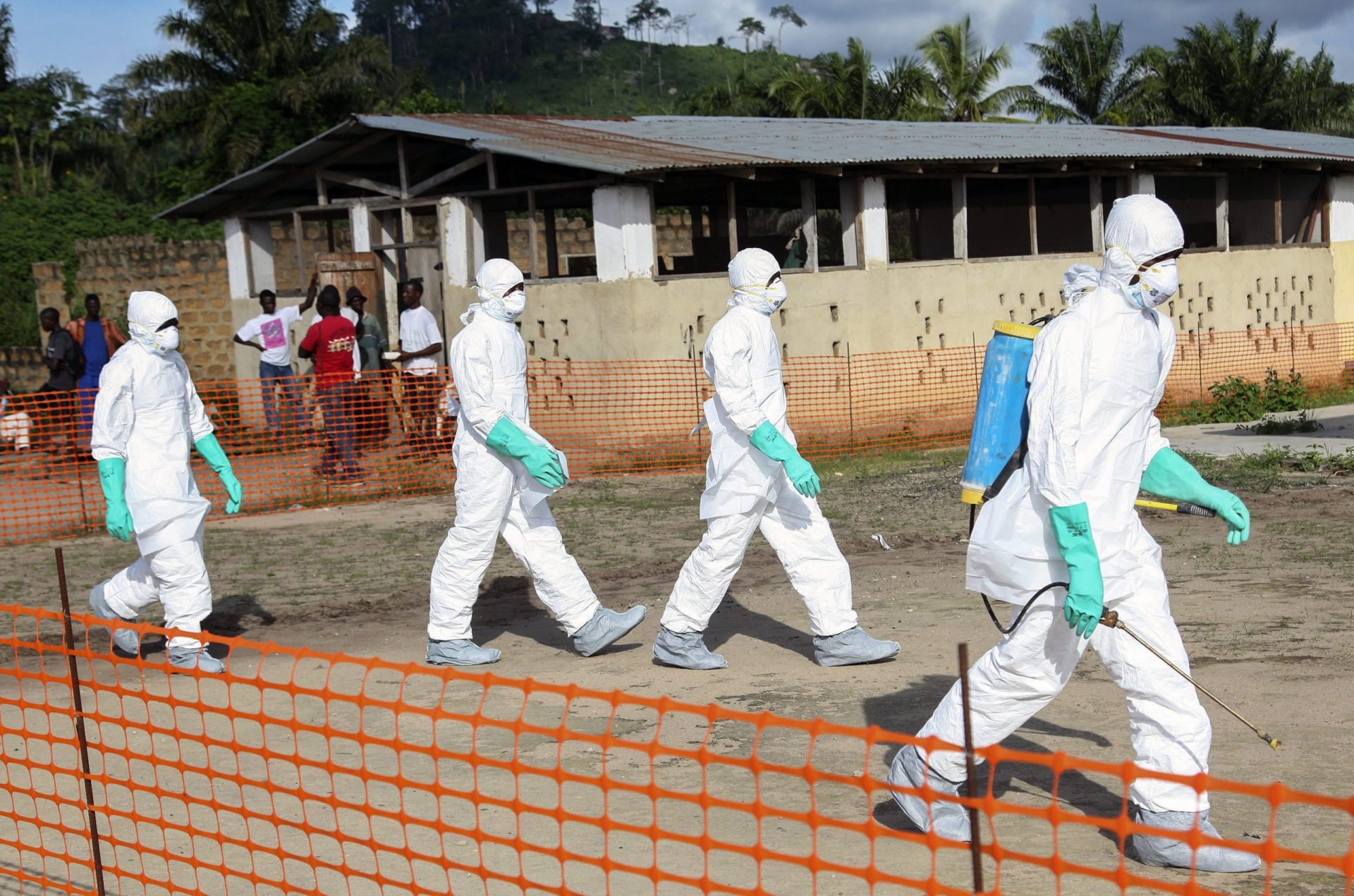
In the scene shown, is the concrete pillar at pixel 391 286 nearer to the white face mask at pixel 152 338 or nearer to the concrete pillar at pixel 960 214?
the concrete pillar at pixel 960 214

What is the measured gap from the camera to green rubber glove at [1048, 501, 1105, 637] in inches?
155

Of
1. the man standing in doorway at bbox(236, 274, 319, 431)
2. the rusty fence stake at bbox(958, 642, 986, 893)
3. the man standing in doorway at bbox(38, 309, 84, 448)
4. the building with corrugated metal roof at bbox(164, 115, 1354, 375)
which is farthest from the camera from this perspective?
the man standing in doorway at bbox(38, 309, 84, 448)

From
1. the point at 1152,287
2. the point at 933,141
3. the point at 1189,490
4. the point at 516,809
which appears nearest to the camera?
the point at 516,809

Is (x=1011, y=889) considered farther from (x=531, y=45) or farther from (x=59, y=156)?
(x=531, y=45)

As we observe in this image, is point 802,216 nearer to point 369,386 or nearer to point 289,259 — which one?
point 369,386

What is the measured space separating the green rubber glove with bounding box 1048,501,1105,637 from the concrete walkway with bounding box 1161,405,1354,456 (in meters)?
8.80

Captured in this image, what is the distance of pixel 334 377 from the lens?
13211 mm

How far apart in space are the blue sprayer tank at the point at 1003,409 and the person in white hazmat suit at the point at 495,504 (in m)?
2.78

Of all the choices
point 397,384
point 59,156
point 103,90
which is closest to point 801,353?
point 397,384

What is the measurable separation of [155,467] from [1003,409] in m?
4.45

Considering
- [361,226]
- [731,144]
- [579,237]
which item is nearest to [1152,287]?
[731,144]

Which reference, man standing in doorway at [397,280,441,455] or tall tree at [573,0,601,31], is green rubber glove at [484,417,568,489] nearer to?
man standing in doorway at [397,280,441,455]

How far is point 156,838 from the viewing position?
477 centimetres

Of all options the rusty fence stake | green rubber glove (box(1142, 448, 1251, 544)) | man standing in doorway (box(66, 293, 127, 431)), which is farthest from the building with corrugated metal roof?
the rusty fence stake
